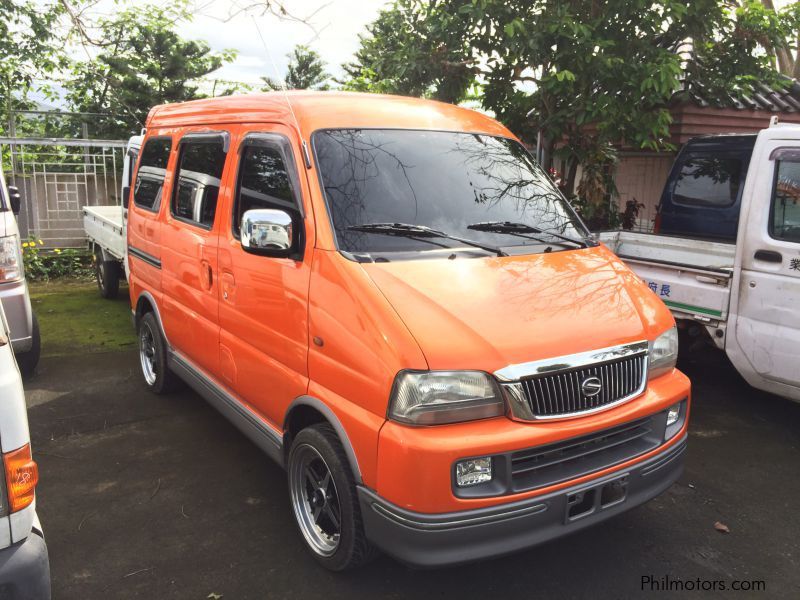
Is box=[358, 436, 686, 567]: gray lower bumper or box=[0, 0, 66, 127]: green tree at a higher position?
box=[0, 0, 66, 127]: green tree

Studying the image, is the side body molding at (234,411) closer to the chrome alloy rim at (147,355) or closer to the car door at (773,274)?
the chrome alloy rim at (147,355)

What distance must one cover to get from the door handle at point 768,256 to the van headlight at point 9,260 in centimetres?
555

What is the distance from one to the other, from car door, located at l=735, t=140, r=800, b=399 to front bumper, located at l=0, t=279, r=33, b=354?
545cm

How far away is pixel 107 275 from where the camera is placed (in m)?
8.70

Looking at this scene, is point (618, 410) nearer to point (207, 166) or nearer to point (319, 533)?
point (319, 533)

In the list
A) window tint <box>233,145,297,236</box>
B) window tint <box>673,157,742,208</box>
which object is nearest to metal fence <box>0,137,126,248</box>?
window tint <box>233,145,297,236</box>

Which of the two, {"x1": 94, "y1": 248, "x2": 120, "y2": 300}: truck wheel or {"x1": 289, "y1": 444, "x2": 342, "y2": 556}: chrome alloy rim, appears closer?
{"x1": 289, "y1": 444, "x2": 342, "y2": 556}: chrome alloy rim

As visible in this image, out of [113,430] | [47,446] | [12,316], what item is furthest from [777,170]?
[12,316]

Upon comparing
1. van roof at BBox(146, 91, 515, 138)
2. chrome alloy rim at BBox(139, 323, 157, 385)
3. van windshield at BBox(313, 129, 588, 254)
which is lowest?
chrome alloy rim at BBox(139, 323, 157, 385)

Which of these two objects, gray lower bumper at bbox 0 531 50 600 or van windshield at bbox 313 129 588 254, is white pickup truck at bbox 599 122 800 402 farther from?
gray lower bumper at bbox 0 531 50 600

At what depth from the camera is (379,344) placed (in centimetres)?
261

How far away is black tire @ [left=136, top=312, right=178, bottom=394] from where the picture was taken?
511 centimetres

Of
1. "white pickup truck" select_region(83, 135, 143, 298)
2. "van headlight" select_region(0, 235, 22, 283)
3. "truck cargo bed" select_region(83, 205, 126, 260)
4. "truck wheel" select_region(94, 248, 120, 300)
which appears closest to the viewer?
"van headlight" select_region(0, 235, 22, 283)

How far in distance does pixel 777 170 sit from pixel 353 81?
877 centimetres
